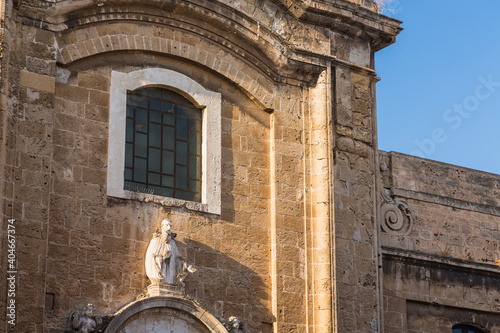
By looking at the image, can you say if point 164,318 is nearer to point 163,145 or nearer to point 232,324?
point 232,324

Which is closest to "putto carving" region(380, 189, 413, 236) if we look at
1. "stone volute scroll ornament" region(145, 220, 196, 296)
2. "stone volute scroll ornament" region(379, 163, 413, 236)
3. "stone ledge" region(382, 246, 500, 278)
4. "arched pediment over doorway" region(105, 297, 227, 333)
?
"stone volute scroll ornament" region(379, 163, 413, 236)

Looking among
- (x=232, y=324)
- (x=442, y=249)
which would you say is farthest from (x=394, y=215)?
(x=232, y=324)

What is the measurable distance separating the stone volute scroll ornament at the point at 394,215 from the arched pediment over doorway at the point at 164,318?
4.10 metres

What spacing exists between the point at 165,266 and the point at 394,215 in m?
4.81

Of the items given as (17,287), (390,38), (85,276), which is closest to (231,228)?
(85,276)

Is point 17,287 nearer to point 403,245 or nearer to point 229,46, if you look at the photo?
point 229,46

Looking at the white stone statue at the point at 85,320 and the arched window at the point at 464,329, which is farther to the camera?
the arched window at the point at 464,329

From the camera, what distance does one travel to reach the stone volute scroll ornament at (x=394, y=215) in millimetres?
16703

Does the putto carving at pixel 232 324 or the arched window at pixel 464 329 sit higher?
the arched window at pixel 464 329

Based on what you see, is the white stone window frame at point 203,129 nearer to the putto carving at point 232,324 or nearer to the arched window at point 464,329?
the putto carving at point 232,324

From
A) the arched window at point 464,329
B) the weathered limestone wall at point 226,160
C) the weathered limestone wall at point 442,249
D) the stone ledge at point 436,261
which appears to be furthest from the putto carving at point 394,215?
the arched window at point 464,329

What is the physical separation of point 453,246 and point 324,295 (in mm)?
3698

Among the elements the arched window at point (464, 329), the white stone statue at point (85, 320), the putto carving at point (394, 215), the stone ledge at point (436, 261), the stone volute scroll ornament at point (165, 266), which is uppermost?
the putto carving at point (394, 215)

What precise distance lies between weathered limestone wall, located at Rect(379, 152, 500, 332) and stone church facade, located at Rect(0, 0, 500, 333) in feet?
0.12
